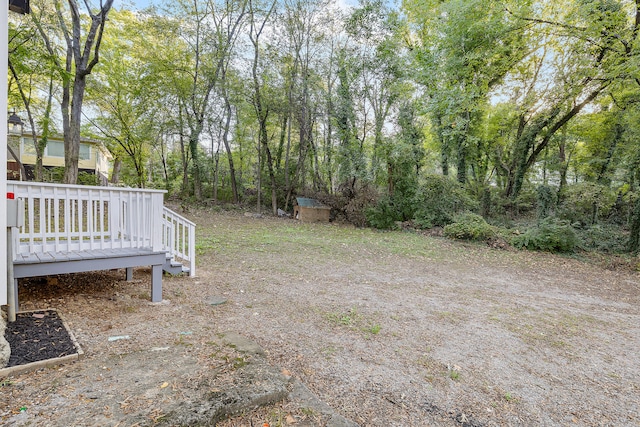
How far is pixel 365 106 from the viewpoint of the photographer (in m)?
12.5

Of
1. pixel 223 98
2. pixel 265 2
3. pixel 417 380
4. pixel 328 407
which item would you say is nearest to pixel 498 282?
pixel 417 380

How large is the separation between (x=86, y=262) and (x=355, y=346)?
2.87 meters

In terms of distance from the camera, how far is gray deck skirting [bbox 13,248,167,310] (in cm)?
295

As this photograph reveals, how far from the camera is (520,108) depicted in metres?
11.7

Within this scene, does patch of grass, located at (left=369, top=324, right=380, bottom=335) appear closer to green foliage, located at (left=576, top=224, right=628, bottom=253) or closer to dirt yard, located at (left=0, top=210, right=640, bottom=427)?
dirt yard, located at (left=0, top=210, right=640, bottom=427)

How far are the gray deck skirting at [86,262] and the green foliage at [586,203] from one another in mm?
10472

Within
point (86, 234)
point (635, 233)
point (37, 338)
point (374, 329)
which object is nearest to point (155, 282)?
point (86, 234)

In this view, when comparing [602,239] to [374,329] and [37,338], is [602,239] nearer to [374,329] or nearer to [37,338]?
[374,329]

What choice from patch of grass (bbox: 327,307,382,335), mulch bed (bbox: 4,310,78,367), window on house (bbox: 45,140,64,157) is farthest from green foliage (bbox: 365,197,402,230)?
window on house (bbox: 45,140,64,157)

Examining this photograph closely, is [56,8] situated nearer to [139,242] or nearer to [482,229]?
[139,242]

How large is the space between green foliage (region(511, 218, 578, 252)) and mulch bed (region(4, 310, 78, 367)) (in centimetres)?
1048

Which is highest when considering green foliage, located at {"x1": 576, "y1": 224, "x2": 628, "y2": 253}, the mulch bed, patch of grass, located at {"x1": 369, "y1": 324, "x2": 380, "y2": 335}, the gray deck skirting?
the gray deck skirting

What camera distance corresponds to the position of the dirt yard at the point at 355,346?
6.41ft

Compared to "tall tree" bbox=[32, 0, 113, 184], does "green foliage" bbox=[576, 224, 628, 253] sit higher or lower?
lower
